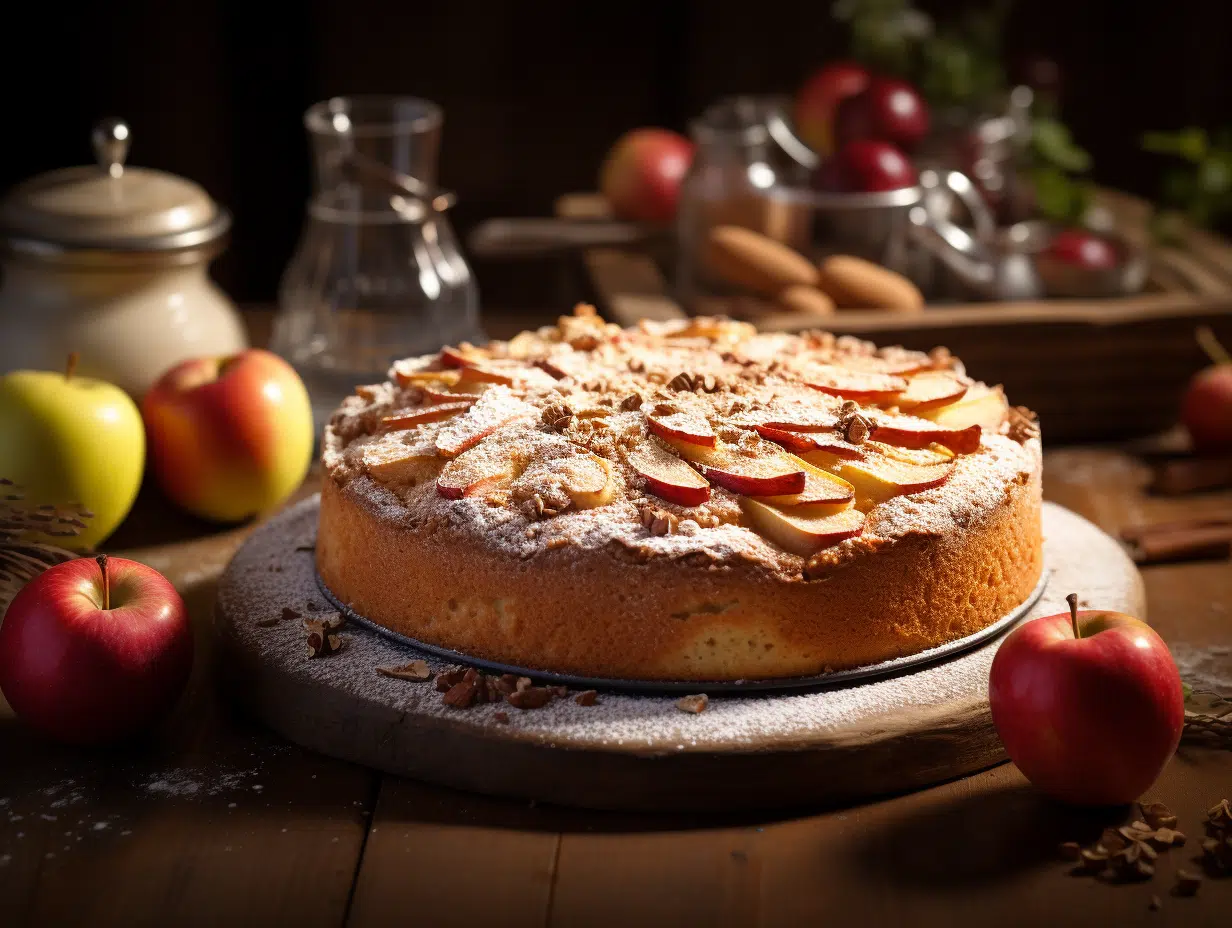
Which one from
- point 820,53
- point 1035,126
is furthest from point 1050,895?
point 820,53

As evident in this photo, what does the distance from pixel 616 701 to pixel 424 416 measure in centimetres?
49

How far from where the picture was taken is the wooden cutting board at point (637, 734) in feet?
4.84

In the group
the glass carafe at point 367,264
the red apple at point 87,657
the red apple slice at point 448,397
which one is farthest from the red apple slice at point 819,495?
the glass carafe at point 367,264

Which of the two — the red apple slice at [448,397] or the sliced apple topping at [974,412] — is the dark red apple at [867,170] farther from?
the red apple slice at [448,397]

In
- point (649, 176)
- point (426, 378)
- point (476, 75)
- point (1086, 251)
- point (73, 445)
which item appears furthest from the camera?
point (476, 75)

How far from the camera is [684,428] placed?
1702 mm

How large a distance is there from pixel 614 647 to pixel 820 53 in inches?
117

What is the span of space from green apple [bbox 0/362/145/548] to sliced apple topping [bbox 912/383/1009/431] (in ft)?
3.72

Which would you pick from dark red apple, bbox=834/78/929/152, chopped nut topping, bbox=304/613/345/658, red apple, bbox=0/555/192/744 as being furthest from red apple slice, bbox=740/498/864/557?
dark red apple, bbox=834/78/929/152

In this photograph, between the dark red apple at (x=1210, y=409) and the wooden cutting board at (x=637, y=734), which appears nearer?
the wooden cutting board at (x=637, y=734)

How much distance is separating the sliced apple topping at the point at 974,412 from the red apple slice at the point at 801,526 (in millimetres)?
282

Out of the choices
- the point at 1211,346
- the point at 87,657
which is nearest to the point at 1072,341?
the point at 1211,346

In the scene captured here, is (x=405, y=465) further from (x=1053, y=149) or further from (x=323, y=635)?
(x=1053, y=149)

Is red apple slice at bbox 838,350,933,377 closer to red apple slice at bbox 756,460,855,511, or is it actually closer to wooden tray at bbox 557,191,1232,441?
red apple slice at bbox 756,460,855,511
